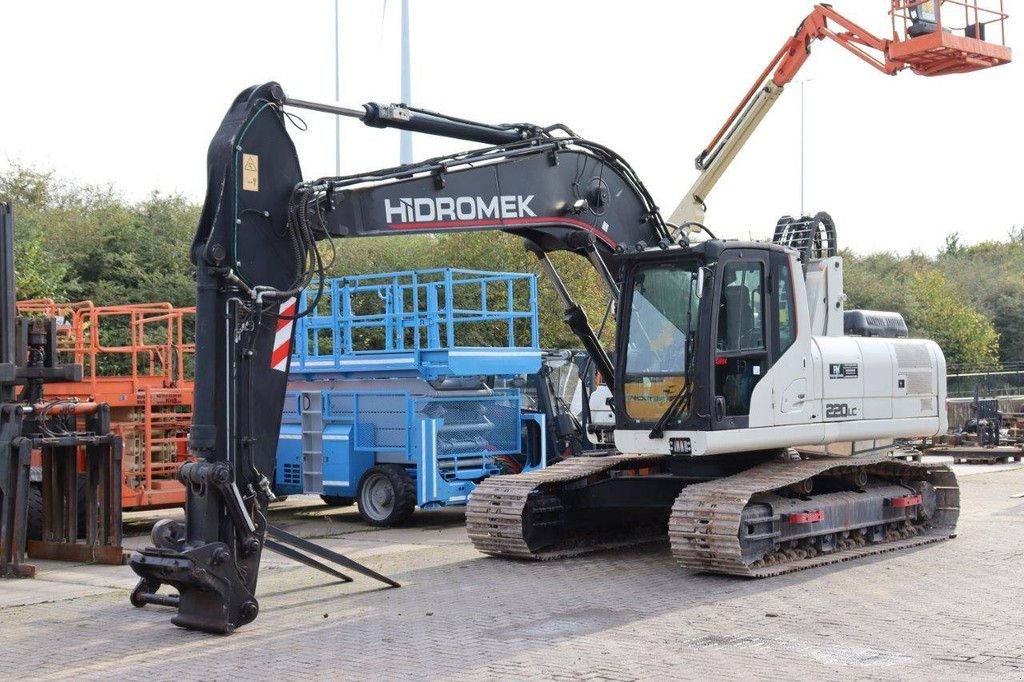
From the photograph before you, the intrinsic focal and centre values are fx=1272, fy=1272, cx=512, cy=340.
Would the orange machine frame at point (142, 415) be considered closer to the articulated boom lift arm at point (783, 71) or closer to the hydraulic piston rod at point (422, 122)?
the hydraulic piston rod at point (422, 122)

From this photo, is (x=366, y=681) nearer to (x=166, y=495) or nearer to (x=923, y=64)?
(x=166, y=495)

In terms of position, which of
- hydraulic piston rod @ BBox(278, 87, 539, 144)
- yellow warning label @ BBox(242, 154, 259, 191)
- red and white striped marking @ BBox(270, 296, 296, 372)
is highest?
hydraulic piston rod @ BBox(278, 87, 539, 144)

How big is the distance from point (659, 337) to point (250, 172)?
4214 mm

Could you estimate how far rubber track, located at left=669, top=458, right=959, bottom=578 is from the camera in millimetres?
10859

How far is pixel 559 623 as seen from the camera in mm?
9227

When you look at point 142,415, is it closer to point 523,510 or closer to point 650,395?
point 523,510

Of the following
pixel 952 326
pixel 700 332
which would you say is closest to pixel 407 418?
pixel 700 332

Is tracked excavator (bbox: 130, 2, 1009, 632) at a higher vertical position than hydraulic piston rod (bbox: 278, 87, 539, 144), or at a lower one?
lower

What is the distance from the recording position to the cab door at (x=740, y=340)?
37.7 feet

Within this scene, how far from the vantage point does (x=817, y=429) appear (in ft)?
41.0

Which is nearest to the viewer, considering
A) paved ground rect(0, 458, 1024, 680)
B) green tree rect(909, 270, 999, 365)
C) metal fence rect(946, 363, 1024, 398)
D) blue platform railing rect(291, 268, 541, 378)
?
paved ground rect(0, 458, 1024, 680)

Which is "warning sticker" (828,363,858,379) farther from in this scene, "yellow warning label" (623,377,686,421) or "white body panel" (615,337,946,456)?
"yellow warning label" (623,377,686,421)

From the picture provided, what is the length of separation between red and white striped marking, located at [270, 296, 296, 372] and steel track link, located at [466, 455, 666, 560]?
3394 millimetres

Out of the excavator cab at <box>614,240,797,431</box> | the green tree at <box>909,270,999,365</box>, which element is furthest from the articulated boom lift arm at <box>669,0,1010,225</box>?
the green tree at <box>909,270,999,365</box>
